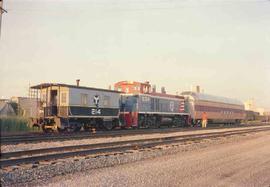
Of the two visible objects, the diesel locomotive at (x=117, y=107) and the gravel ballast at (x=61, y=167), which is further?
the diesel locomotive at (x=117, y=107)

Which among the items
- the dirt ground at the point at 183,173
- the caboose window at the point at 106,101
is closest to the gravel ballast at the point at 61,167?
the dirt ground at the point at 183,173

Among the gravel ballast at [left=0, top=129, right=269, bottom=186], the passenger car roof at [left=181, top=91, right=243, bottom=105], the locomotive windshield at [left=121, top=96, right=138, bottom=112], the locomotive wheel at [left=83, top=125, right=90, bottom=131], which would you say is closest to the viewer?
the gravel ballast at [left=0, top=129, right=269, bottom=186]

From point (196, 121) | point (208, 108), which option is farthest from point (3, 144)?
point (208, 108)

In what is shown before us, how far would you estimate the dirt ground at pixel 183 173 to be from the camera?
8914mm

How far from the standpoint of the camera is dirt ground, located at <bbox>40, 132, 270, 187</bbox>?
351 inches

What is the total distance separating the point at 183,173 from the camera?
401 inches

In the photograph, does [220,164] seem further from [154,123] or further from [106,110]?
[154,123]

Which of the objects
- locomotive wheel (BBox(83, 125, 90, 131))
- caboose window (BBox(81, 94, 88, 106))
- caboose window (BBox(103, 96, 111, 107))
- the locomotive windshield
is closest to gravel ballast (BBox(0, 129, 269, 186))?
caboose window (BBox(81, 94, 88, 106))

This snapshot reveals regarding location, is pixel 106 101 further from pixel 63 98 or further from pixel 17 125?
pixel 17 125

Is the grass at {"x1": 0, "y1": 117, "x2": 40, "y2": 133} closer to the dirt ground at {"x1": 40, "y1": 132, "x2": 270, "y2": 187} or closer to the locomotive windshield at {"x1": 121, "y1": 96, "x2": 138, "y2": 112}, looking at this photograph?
the locomotive windshield at {"x1": 121, "y1": 96, "x2": 138, "y2": 112}

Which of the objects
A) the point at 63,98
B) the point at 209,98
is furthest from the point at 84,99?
the point at 209,98

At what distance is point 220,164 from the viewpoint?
39.7ft

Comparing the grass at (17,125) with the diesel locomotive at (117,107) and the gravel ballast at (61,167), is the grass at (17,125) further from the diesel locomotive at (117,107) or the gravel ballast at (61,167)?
the gravel ballast at (61,167)

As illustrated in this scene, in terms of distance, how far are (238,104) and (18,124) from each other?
36860mm
